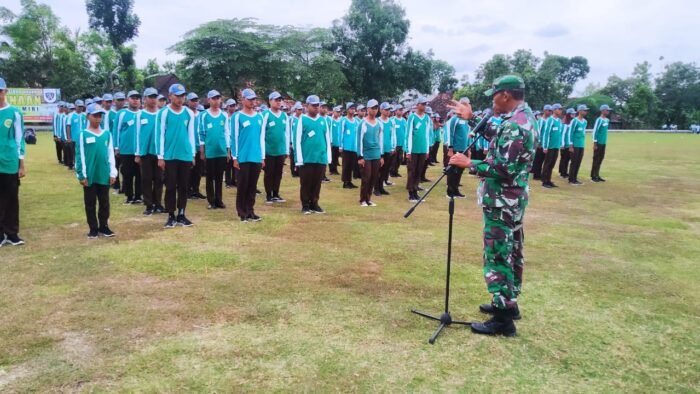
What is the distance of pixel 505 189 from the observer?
3.98 m

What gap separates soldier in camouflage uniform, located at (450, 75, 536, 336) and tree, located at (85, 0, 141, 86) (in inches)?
1940

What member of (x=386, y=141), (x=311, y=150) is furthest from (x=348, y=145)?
(x=311, y=150)

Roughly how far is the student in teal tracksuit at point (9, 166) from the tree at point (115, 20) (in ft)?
147

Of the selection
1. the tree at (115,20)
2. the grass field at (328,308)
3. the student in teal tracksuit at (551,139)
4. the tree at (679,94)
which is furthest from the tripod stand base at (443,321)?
the tree at (679,94)

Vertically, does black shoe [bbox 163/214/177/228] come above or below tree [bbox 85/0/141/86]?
below

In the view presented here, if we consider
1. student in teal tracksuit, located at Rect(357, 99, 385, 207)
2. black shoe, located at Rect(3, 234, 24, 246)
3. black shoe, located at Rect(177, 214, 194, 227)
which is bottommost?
black shoe, located at Rect(3, 234, 24, 246)

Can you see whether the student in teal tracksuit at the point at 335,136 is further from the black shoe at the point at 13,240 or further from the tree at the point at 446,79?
the tree at the point at 446,79

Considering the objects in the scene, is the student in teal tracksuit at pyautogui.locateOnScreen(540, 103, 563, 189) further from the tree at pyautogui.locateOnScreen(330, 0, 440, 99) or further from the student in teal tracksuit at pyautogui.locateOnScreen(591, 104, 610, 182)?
the tree at pyautogui.locateOnScreen(330, 0, 440, 99)

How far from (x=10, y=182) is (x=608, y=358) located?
705 centimetres

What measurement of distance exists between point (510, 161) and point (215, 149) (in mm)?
6774

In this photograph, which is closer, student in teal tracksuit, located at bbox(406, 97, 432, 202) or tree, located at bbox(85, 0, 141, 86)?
student in teal tracksuit, located at bbox(406, 97, 432, 202)

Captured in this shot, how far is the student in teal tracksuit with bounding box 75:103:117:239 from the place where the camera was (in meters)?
6.70

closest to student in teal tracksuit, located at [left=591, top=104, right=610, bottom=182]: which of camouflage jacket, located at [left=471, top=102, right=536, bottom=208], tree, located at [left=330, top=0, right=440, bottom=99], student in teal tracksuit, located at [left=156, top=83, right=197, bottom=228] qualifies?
student in teal tracksuit, located at [left=156, top=83, right=197, bottom=228]

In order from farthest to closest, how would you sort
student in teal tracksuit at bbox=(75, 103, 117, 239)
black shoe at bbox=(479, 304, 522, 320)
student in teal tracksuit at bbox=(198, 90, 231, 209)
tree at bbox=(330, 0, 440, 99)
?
tree at bbox=(330, 0, 440, 99), student in teal tracksuit at bbox=(198, 90, 231, 209), student in teal tracksuit at bbox=(75, 103, 117, 239), black shoe at bbox=(479, 304, 522, 320)
